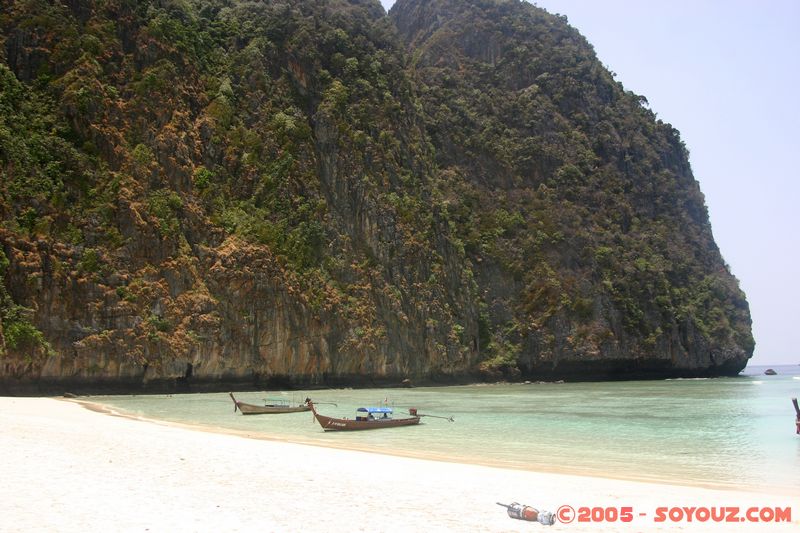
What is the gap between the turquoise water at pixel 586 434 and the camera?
51.1 ft

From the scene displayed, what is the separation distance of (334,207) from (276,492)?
47025mm

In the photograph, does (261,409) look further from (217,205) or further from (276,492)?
(217,205)

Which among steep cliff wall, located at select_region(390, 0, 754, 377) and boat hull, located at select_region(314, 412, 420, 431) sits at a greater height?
steep cliff wall, located at select_region(390, 0, 754, 377)

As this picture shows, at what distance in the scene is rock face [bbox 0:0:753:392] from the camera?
1645 inches

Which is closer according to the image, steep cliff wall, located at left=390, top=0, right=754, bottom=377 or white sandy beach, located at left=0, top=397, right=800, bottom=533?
white sandy beach, located at left=0, top=397, right=800, bottom=533

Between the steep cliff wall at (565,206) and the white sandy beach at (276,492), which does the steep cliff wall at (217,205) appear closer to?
the steep cliff wall at (565,206)

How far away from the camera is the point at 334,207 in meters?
56.4

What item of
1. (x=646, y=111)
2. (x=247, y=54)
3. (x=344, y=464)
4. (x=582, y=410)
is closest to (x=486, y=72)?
(x=646, y=111)

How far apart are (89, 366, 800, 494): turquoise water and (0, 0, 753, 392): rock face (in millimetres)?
8842

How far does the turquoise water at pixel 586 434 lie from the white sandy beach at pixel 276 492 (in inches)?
105

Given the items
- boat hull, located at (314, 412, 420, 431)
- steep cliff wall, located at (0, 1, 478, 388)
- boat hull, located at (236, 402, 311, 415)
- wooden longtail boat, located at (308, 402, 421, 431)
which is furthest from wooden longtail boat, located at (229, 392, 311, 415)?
steep cliff wall, located at (0, 1, 478, 388)

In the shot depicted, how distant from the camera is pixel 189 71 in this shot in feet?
180

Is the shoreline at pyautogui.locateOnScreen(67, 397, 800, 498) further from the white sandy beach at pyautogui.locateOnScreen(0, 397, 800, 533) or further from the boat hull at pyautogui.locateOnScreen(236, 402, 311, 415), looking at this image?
the boat hull at pyautogui.locateOnScreen(236, 402, 311, 415)

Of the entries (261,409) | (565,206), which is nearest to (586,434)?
(261,409)
